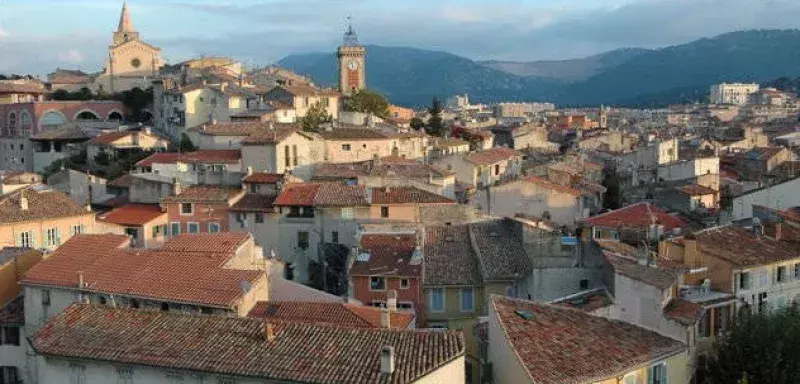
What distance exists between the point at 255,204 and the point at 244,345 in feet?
75.7

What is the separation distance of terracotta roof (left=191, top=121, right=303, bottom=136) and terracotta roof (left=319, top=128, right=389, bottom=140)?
78.3 inches

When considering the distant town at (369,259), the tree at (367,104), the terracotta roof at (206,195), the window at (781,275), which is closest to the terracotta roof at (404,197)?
the distant town at (369,259)

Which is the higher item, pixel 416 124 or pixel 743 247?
pixel 416 124

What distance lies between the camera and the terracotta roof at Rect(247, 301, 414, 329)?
26875 millimetres

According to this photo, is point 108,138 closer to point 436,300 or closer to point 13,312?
point 13,312

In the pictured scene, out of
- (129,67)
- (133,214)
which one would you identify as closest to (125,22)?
(129,67)

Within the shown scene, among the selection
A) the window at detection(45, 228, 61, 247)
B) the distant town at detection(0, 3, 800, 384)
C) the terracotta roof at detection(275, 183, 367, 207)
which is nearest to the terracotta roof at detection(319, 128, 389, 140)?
the distant town at detection(0, 3, 800, 384)

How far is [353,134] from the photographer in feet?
205

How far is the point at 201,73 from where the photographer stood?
90.1m

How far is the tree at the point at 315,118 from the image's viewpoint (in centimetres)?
6757

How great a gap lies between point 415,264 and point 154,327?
12.5 metres

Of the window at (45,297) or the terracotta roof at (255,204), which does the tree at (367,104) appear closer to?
the terracotta roof at (255,204)

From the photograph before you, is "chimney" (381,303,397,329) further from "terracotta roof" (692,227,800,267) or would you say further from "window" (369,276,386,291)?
"terracotta roof" (692,227,800,267)

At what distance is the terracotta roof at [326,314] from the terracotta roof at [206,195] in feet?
64.6
